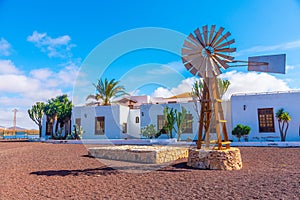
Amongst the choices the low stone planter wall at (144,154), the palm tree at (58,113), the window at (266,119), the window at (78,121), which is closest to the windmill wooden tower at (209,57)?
the low stone planter wall at (144,154)

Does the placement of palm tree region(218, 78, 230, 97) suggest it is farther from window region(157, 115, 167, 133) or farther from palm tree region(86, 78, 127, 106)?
palm tree region(86, 78, 127, 106)

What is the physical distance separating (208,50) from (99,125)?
16.2 m

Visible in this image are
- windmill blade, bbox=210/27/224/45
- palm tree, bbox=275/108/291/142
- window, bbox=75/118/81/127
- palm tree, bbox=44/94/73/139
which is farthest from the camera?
palm tree, bbox=44/94/73/139

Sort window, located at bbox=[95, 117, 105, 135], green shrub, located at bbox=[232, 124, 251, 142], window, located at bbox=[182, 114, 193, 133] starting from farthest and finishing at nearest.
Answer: window, located at bbox=[95, 117, 105, 135], window, located at bbox=[182, 114, 193, 133], green shrub, located at bbox=[232, 124, 251, 142]

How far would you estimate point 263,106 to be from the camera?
51.2 ft

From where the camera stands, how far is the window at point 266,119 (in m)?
15.3

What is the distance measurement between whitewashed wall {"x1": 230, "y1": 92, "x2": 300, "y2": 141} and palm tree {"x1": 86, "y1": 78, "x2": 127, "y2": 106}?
12.2m

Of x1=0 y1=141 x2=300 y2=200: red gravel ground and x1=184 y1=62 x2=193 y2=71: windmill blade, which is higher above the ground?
x1=184 y1=62 x2=193 y2=71: windmill blade

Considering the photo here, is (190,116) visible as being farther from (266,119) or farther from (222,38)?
(222,38)

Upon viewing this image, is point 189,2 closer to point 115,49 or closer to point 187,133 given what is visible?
point 115,49

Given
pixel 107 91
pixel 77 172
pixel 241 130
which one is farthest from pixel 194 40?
pixel 107 91

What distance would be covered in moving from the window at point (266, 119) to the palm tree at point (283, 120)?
53 cm

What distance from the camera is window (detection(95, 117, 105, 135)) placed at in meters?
21.3

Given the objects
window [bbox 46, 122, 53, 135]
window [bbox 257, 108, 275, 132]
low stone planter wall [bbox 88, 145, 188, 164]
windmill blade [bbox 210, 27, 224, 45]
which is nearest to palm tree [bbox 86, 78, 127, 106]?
window [bbox 46, 122, 53, 135]
